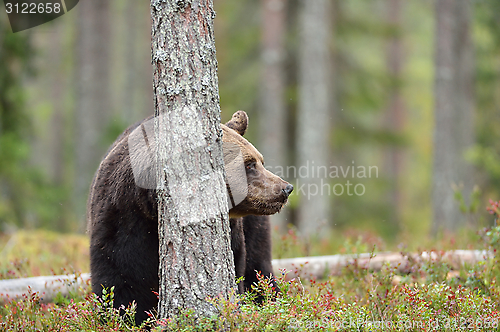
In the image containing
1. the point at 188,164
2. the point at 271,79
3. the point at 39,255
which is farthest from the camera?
the point at 271,79

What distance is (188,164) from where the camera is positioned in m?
3.54

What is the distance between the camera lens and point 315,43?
42.7ft

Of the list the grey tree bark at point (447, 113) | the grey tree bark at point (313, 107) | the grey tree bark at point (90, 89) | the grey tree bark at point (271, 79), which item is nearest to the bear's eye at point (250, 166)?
the grey tree bark at point (447, 113)

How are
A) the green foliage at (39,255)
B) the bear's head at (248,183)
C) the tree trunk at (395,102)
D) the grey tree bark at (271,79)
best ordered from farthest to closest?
the tree trunk at (395,102) → the grey tree bark at (271,79) → the green foliage at (39,255) → the bear's head at (248,183)

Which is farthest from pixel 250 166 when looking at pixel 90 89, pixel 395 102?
pixel 395 102

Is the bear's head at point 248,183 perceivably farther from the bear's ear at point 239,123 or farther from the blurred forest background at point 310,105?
the blurred forest background at point 310,105

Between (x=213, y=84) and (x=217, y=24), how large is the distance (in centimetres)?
1694

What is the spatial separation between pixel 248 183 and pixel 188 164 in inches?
31.3

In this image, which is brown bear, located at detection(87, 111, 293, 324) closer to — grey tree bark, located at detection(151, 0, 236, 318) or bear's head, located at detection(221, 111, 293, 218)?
bear's head, located at detection(221, 111, 293, 218)

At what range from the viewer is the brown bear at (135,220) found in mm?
3955

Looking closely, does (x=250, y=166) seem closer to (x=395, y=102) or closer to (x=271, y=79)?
(x=271, y=79)

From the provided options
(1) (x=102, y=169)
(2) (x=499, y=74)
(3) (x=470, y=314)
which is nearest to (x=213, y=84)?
(1) (x=102, y=169)

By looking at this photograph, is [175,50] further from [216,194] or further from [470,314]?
[470,314]

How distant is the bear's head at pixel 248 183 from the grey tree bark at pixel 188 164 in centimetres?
45
